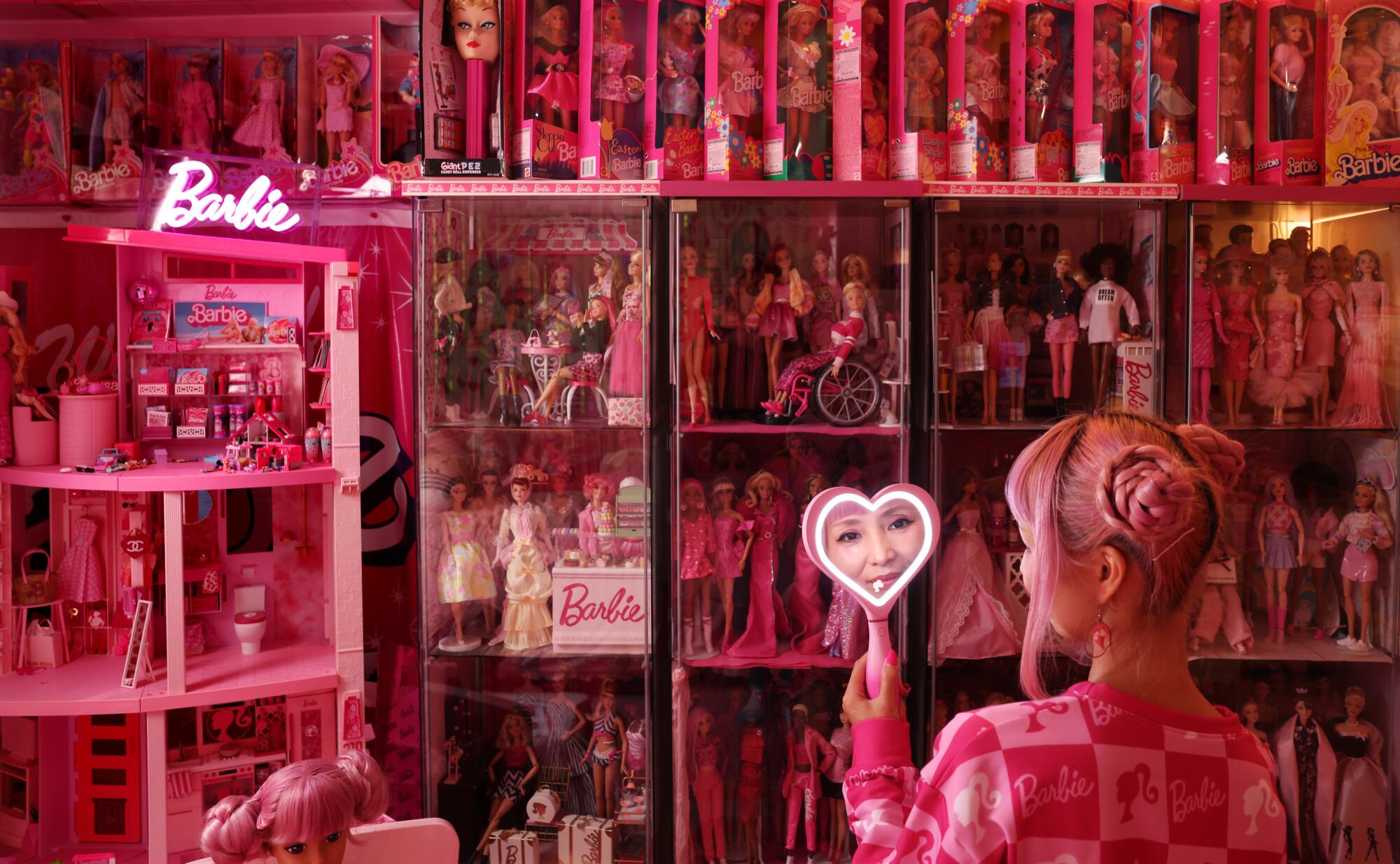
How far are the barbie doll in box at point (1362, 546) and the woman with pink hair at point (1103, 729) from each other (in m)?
2.43

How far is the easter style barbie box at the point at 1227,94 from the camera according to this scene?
3381mm

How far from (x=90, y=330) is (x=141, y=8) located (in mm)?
1228

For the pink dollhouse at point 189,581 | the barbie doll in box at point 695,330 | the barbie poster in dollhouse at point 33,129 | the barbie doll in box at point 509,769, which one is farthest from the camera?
the barbie poster in dollhouse at point 33,129

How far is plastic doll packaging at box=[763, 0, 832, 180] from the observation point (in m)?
3.37

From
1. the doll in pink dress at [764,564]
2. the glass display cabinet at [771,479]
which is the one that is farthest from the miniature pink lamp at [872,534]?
the doll in pink dress at [764,564]

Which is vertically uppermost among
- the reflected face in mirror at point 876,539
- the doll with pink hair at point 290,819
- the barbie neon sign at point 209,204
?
the barbie neon sign at point 209,204

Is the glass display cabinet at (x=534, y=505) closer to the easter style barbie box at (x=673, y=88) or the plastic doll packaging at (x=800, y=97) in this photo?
the easter style barbie box at (x=673, y=88)

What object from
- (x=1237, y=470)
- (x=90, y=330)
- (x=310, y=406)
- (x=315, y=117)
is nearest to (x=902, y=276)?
(x=1237, y=470)

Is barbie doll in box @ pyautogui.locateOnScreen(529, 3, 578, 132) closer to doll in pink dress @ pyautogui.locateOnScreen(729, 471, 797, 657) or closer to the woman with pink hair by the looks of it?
doll in pink dress @ pyautogui.locateOnScreen(729, 471, 797, 657)

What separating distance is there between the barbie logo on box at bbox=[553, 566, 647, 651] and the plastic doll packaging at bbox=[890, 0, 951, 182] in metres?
1.71

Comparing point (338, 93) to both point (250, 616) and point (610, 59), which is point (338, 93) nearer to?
point (610, 59)

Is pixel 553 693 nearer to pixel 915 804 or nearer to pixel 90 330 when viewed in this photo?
pixel 90 330

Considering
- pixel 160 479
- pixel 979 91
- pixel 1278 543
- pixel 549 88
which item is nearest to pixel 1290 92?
pixel 979 91

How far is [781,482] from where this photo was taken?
354 centimetres
